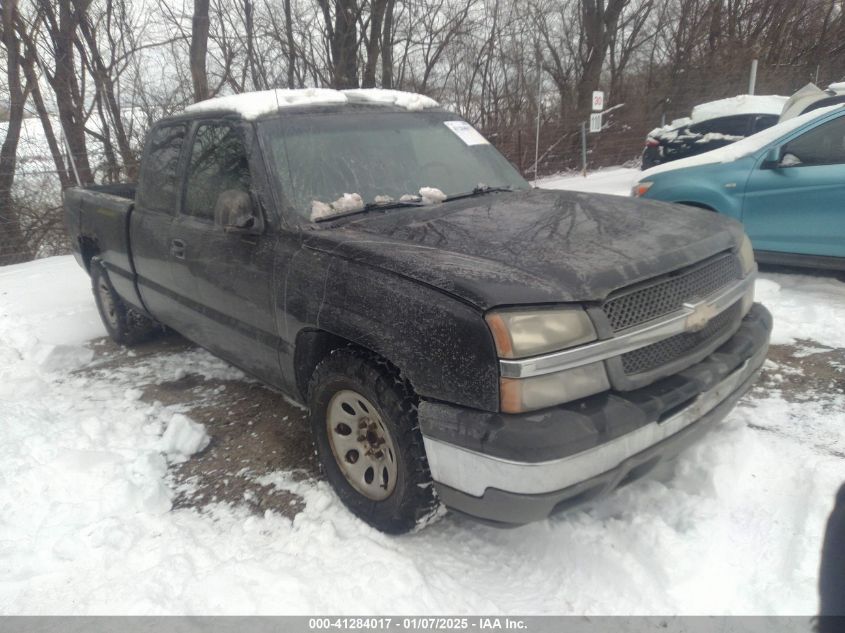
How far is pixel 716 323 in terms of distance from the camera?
2.42 meters

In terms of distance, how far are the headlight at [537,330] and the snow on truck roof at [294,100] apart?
1.94 meters

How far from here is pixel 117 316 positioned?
194 inches

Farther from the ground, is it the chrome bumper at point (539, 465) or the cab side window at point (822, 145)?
the cab side window at point (822, 145)

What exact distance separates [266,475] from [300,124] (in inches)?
74.4

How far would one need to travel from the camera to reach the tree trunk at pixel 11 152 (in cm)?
999

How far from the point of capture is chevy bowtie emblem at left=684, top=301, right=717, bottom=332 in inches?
86.0

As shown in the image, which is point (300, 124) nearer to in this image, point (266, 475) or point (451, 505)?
point (266, 475)

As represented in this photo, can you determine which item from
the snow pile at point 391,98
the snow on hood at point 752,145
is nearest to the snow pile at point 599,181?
the snow on hood at point 752,145

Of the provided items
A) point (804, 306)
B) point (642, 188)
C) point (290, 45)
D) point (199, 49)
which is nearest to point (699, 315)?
point (804, 306)

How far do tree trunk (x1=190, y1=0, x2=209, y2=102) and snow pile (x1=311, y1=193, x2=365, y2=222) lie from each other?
11.7m

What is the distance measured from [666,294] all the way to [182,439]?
9.01 feet

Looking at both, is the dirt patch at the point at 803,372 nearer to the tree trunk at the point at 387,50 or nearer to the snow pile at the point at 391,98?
the snow pile at the point at 391,98

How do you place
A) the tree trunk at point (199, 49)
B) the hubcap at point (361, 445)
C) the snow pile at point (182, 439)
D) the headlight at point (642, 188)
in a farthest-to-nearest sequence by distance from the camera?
1. the tree trunk at point (199, 49)
2. the headlight at point (642, 188)
3. the snow pile at point (182, 439)
4. the hubcap at point (361, 445)

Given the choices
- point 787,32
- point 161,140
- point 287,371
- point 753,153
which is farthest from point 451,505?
point 787,32
